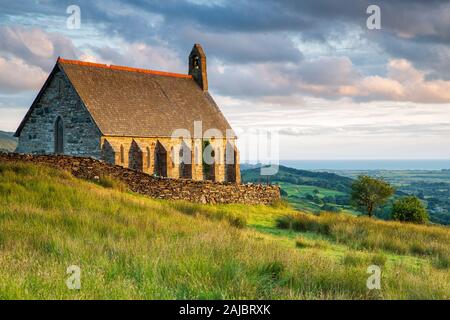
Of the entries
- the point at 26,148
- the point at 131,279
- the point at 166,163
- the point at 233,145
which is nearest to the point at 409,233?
the point at 131,279

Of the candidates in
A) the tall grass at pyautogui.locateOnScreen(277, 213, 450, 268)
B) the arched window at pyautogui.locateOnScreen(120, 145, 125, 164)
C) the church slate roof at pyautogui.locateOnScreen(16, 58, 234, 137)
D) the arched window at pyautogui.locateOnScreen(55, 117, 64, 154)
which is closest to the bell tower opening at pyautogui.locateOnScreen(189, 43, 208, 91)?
the church slate roof at pyautogui.locateOnScreen(16, 58, 234, 137)

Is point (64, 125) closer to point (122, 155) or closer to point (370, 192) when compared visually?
point (122, 155)

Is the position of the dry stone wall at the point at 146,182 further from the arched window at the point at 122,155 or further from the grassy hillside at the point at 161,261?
the arched window at the point at 122,155

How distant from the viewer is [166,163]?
122 feet

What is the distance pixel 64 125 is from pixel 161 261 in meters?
28.5

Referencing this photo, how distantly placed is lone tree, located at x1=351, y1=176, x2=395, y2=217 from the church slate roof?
452 inches

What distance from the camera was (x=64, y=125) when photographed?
35.4 metres

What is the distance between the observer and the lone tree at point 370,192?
40438 millimetres

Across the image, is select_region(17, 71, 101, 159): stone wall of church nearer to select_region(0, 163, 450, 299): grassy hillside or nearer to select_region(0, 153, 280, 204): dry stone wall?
select_region(0, 153, 280, 204): dry stone wall

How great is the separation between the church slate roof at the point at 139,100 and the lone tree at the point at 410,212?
14940 millimetres

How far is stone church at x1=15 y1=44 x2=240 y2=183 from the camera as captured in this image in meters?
34.5

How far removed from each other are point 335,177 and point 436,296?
117546 mm

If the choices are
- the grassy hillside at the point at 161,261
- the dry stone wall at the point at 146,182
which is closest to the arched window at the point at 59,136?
the dry stone wall at the point at 146,182
